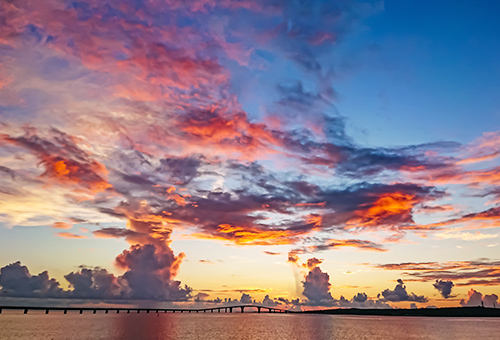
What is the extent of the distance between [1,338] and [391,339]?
151 meters

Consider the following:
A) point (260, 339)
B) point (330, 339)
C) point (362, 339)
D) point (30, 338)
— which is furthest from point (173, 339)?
point (362, 339)

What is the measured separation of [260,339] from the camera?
489 feet

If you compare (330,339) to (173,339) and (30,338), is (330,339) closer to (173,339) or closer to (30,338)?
(173,339)

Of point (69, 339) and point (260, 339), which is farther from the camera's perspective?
point (260, 339)

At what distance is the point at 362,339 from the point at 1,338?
13828 cm

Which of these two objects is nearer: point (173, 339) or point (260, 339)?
point (173, 339)

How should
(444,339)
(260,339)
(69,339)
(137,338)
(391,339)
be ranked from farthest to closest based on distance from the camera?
(444,339)
(391,339)
(260,339)
(137,338)
(69,339)

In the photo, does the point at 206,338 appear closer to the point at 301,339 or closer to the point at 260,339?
the point at 260,339

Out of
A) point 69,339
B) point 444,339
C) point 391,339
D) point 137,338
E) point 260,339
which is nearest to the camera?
point 69,339

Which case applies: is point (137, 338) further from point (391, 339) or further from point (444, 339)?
point (444, 339)

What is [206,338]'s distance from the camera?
5773 inches

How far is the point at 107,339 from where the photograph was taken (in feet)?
432

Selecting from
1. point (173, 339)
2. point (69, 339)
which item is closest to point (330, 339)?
point (173, 339)

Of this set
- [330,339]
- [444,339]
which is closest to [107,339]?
[330,339]
